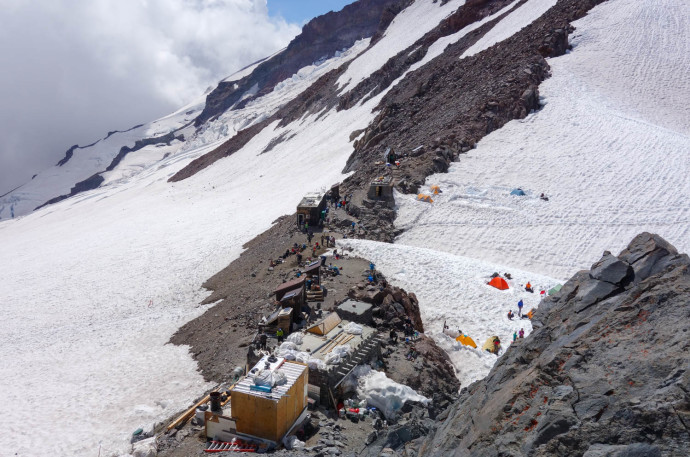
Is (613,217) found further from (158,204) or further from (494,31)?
(158,204)

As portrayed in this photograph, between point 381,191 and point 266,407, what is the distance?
16.5 m

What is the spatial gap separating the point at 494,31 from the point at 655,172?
24.9 metres

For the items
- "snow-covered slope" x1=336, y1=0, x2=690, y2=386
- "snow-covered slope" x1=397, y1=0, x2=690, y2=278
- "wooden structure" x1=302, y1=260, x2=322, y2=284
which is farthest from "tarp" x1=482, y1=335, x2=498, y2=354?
"snow-covered slope" x1=397, y1=0, x2=690, y2=278

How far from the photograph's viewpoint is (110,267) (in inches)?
1241

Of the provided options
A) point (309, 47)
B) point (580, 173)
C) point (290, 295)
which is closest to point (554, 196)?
point (580, 173)

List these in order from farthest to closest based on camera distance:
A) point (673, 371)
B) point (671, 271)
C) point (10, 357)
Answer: point (10, 357)
point (671, 271)
point (673, 371)

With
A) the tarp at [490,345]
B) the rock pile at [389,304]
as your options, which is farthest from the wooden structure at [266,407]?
the tarp at [490,345]

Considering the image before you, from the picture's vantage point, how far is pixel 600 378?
18.3ft

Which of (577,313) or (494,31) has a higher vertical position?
(494,31)

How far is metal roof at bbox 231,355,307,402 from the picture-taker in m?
8.84

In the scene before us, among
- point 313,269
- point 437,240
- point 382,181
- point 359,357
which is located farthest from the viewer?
point 382,181

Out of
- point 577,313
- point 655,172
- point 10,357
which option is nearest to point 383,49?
point 655,172

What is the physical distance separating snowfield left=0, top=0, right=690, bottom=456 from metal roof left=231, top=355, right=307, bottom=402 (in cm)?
464

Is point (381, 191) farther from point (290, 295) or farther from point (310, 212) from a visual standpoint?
point (290, 295)
